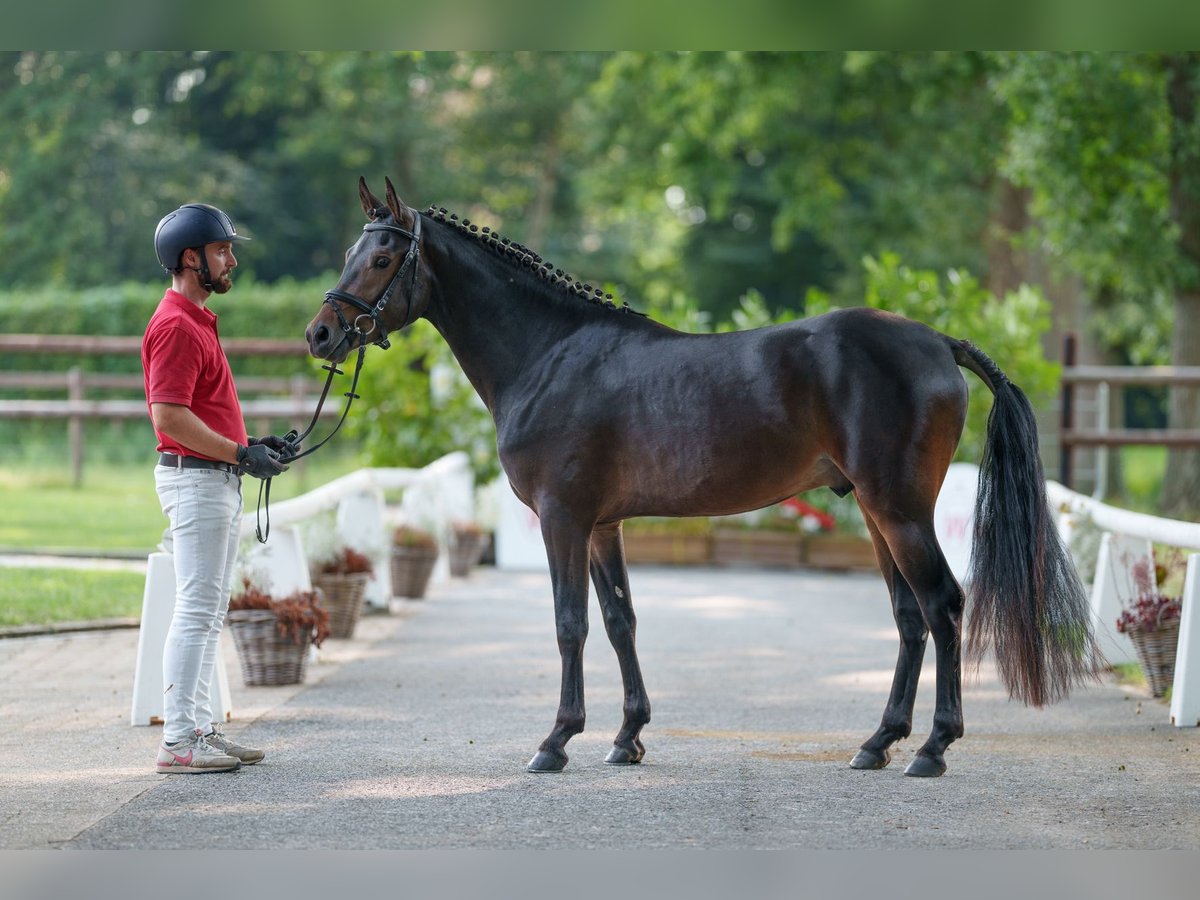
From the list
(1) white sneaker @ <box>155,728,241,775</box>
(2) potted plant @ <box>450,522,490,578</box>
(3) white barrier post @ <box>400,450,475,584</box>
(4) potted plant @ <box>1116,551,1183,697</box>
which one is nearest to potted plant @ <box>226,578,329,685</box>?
(1) white sneaker @ <box>155,728,241,775</box>

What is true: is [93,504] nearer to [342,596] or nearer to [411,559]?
[411,559]

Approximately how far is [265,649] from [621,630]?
93.0 inches

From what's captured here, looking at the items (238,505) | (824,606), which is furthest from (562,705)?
(824,606)

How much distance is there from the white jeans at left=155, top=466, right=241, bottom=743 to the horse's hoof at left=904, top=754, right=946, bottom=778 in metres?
2.66

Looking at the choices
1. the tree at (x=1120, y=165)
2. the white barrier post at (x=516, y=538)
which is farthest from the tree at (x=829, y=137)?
the white barrier post at (x=516, y=538)

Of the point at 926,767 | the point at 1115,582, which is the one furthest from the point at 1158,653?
the point at 926,767

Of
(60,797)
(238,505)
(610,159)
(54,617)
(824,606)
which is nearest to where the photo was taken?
(60,797)

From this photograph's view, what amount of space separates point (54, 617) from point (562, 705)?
4839mm

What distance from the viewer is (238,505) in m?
5.46

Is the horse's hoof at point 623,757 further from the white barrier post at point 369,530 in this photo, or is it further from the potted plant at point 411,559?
the potted plant at point 411,559

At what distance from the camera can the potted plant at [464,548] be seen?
12.5m

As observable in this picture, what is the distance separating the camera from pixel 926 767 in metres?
5.34

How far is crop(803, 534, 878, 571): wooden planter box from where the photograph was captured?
13.1 metres

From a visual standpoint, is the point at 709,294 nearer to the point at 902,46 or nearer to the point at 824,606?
the point at 824,606
